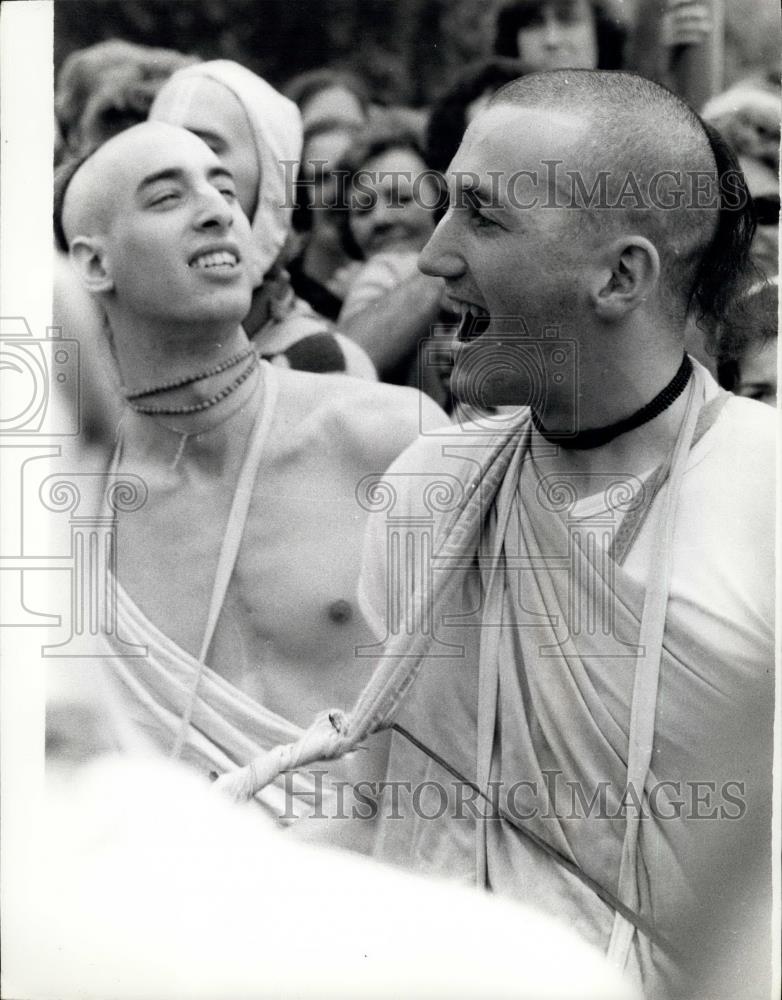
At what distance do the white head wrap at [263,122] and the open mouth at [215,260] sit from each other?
0.08m

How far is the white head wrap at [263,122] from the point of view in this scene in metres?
3.35

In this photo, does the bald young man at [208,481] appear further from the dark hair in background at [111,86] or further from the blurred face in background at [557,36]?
the blurred face in background at [557,36]

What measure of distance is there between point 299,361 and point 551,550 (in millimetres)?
782

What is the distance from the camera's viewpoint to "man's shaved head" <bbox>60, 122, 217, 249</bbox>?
3.31 metres

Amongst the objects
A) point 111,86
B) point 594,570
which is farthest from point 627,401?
point 111,86

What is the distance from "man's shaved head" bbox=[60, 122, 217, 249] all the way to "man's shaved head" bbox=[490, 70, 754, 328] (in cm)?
81

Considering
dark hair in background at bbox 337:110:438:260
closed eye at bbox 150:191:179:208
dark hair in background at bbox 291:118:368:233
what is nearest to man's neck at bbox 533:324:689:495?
dark hair in background at bbox 337:110:438:260

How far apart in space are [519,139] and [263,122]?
0.64m

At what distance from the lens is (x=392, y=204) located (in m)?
3.36

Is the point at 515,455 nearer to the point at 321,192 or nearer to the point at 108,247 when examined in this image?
the point at 321,192

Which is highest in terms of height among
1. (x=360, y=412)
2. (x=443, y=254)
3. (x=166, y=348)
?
(x=443, y=254)

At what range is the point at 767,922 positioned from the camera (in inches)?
131

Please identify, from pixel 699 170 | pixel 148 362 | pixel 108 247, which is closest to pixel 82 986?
pixel 148 362

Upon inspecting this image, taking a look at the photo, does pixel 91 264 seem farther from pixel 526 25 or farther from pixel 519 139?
pixel 526 25
